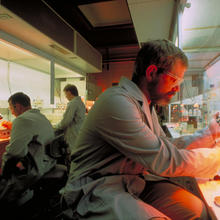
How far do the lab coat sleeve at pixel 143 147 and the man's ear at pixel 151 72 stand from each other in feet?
0.80

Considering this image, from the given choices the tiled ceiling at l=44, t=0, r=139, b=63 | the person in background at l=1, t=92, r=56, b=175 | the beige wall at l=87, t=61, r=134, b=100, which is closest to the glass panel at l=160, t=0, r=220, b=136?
the person in background at l=1, t=92, r=56, b=175

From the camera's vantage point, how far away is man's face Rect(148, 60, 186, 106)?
91 centimetres

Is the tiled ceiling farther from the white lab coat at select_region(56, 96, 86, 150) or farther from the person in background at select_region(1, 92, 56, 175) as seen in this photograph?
the person in background at select_region(1, 92, 56, 175)

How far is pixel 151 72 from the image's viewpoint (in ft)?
3.05

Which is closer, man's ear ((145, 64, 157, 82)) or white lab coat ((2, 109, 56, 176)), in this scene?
man's ear ((145, 64, 157, 82))

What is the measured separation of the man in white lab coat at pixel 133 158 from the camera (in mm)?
704

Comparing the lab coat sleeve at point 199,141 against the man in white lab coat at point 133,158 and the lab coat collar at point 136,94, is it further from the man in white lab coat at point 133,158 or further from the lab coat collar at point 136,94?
the lab coat collar at point 136,94

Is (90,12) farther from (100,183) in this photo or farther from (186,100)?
(100,183)

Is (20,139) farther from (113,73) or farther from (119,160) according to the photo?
(113,73)

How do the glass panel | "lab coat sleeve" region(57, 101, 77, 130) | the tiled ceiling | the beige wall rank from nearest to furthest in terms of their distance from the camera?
the glass panel < "lab coat sleeve" region(57, 101, 77, 130) < the tiled ceiling < the beige wall

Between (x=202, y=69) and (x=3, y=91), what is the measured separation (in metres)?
2.97

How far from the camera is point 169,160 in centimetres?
Answer: 74

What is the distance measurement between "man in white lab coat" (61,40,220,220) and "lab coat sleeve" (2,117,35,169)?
988 mm

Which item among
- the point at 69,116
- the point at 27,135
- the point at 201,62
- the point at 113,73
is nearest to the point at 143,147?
the point at 27,135
